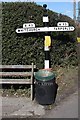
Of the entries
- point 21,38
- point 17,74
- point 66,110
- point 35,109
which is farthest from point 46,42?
point 66,110

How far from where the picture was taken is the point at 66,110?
7.34m

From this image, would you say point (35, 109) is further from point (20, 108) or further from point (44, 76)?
point (44, 76)

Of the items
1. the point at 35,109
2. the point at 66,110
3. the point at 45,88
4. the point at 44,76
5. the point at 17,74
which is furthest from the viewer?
the point at 17,74

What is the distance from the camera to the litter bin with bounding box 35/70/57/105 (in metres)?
7.65

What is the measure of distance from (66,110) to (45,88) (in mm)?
689

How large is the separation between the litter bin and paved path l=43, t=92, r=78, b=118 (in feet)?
0.93

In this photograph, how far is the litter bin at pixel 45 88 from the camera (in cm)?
765

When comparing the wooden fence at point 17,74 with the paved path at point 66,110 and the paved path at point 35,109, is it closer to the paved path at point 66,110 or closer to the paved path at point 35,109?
the paved path at point 35,109

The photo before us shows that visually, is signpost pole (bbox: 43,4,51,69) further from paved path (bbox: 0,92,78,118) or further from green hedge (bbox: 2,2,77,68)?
paved path (bbox: 0,92,78,118)

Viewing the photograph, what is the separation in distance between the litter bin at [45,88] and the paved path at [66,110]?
284 millimetres

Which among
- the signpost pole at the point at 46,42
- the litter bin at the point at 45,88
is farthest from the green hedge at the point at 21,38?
the litter bin at the point at 45,88

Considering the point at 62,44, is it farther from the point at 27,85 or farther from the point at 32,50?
the point at 27,85

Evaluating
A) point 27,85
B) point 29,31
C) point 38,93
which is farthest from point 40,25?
point 38,93

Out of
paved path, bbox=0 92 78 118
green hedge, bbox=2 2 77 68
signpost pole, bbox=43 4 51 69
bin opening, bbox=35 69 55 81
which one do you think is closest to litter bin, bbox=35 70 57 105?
bin opening, bbox=35 69 55 81
